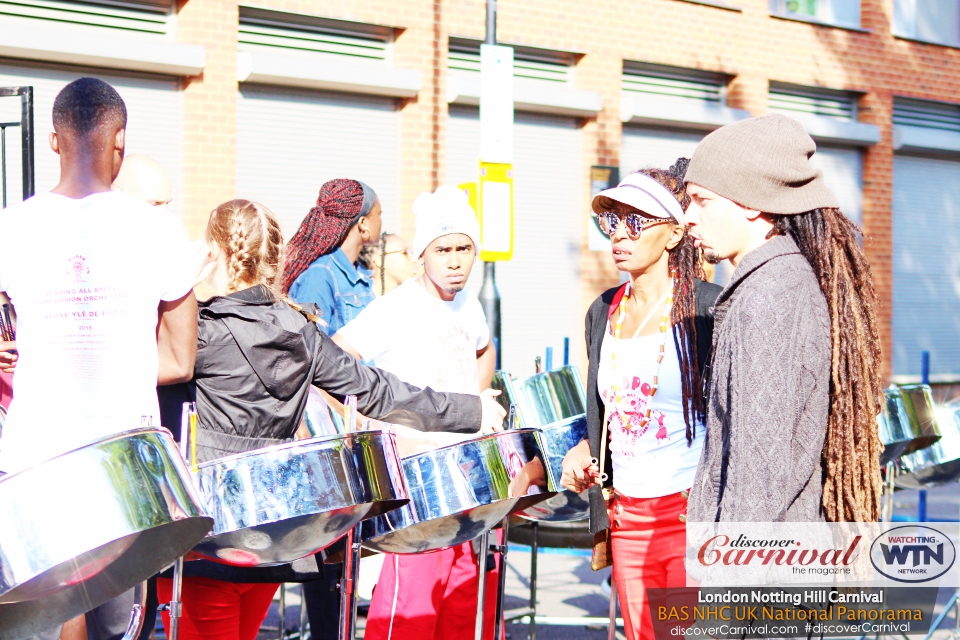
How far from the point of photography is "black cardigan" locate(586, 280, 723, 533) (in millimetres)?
2277

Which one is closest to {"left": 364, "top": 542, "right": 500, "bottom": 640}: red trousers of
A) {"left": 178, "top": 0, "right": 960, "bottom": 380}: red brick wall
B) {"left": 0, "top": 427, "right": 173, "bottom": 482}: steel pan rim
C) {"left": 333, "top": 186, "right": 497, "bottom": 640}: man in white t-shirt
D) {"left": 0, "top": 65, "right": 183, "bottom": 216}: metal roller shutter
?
{"left": 333, "top": 186, "right": 497, "bottom": 640}: man in white t-shirt

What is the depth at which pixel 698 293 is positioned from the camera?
7.68 ft

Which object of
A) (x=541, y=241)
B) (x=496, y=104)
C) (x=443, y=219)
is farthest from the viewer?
(x=541, y=241)

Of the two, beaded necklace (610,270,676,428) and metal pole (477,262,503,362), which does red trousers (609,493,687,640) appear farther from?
metal pole (477,262,503,362)

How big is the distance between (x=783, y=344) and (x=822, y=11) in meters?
9.54

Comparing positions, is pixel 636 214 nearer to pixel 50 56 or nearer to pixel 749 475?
pixel 749 475

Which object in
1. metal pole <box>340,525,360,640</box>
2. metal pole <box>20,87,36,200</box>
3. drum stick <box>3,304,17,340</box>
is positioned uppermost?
metal pole <box>20,87,36,200</box>

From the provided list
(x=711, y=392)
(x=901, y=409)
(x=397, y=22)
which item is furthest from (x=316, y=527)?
(x=397, y=22)

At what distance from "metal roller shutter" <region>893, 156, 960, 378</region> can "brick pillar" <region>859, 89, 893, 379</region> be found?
0.19 meters

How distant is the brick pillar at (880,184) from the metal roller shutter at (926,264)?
188mm

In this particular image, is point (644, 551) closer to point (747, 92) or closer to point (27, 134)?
point (27, 134)

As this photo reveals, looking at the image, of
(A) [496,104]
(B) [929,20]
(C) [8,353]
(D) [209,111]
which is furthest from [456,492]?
(B) [929,20]

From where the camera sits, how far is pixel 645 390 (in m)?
2.31

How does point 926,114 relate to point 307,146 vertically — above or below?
above
